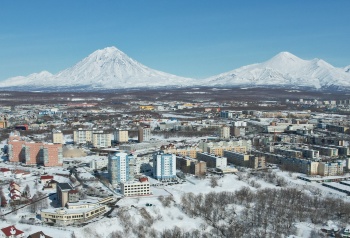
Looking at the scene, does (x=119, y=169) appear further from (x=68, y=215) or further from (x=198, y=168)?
(x=68, y=215)

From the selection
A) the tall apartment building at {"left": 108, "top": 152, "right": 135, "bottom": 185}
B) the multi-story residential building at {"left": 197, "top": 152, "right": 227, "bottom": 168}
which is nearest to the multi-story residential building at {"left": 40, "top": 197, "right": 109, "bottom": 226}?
the tall apartment building at {"left": 108, "top": 152, "right": 135, "bottom": 185}

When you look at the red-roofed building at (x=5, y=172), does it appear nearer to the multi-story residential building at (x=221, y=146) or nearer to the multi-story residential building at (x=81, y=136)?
the multi-story residential building at (x=81, y=136)

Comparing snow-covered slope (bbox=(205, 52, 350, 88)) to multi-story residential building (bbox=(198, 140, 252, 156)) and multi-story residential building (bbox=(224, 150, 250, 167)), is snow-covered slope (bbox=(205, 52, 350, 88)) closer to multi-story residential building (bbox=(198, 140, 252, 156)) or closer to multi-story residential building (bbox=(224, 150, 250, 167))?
multi-story residential building (bbox=(198, 140, 252, 156))

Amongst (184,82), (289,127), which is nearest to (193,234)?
(289,127)

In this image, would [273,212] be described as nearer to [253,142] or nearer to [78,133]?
[253,142]

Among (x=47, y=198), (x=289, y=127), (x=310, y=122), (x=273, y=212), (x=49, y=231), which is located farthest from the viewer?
(x=310, y=122)

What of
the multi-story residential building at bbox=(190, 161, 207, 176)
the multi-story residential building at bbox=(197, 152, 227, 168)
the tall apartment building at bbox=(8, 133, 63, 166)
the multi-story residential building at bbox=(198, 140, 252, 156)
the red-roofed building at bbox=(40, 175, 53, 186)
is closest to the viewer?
the red-roofed building at bbox=(40, 175, 53, 186)
